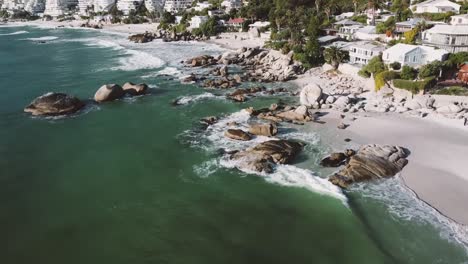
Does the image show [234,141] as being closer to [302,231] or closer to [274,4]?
[302,231]

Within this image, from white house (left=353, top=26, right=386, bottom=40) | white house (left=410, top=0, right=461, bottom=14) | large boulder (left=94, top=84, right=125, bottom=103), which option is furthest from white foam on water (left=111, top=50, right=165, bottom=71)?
white house (left=410, top=0, right=461, bottom=14)

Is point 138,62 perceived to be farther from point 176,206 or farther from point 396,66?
point 176,206

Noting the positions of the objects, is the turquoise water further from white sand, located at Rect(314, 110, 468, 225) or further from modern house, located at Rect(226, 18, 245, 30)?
modern house, located at Rect(226, 18, 245, 30)

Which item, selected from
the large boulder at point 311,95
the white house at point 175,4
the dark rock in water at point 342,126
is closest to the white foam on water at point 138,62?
the large boulder at point 311,95

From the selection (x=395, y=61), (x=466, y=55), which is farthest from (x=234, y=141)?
(x=466, y=55)

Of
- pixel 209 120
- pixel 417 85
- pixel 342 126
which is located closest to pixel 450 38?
pixel 417 85

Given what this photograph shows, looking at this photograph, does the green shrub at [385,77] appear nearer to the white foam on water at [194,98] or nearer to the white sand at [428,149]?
the white sand at [428,149]

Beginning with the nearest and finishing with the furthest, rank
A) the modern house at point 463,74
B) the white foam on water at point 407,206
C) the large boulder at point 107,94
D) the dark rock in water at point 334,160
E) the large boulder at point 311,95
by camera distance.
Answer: the white foam on water at point 407,206 → the dark rock in water at point 334,160 → the modern house at point 463,74 → the large boulder at point 311,95 → the large boulder at point 107,94
